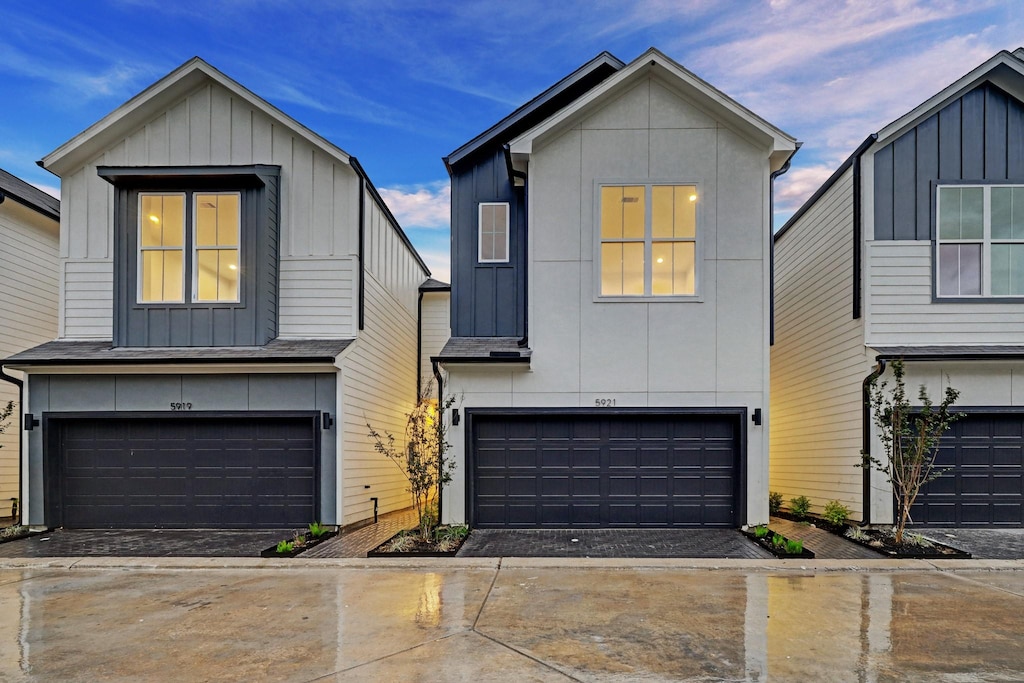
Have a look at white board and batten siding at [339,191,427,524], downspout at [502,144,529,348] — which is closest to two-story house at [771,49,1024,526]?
downspout at [502,144,529,348]

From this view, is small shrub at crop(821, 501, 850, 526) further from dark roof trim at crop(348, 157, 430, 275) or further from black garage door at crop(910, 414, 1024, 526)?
dark roof trim at crop(348, 157, 430, 275)

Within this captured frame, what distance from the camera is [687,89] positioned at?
966cm

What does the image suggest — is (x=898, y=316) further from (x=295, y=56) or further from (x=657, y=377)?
(x=295, y=56)

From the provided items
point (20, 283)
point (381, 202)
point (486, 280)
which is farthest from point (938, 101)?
point (20, 283)

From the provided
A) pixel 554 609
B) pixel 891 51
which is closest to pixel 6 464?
pixel 554 609

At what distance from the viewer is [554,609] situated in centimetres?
564

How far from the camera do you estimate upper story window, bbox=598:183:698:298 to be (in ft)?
31.9

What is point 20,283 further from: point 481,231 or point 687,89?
point 687,89

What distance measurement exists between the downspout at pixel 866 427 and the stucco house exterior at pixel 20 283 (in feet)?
48.5

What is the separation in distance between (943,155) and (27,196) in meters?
17.0

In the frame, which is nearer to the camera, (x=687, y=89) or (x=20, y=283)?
(x=687, y=89)

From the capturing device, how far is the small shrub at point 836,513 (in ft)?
31.7

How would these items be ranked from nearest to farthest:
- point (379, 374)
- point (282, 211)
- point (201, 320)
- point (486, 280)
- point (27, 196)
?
point (201, 320) < point (282, 211) < point (486, 280) < point (27, 196) < point (379, 374)

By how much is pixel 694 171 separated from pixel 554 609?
7406mm
